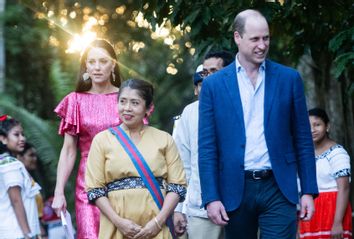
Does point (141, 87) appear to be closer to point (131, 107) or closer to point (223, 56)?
point (131, 107)

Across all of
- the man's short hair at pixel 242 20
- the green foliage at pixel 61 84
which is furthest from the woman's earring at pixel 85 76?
the green foliage at pixel 61 84

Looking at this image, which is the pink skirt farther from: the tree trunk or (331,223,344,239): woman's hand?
the tree trunk

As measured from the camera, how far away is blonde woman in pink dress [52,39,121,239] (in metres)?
8.19

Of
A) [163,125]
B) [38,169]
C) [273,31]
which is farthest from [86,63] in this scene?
[163,125]

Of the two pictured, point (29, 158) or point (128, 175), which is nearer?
point (128, 175)

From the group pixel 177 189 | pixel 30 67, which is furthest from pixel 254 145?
pixel 30 67

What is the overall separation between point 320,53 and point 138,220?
4.80 m

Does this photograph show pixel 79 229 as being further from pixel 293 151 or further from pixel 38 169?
pixel 38 169

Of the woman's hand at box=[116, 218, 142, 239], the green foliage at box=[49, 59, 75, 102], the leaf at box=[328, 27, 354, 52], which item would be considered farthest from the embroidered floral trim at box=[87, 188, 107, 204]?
the green foliage at box=[49, 59, 75, 102]

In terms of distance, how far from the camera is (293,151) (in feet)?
23.2

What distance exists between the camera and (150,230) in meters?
7.06

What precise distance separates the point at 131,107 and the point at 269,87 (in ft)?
3.23

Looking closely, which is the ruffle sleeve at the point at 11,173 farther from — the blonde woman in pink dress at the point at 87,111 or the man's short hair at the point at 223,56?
the man's short hair at the point at 223,56

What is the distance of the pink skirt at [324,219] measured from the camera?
1052 centimetres
